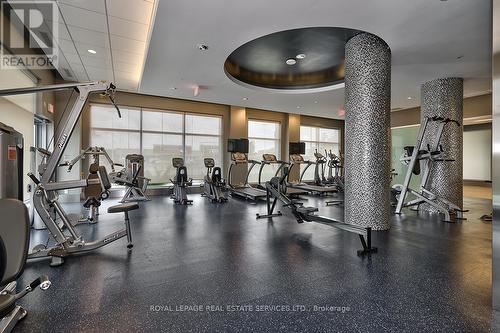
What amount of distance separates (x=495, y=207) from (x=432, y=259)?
50.3 inches

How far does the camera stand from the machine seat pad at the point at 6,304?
115 cm

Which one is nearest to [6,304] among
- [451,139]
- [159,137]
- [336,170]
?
[451,139]

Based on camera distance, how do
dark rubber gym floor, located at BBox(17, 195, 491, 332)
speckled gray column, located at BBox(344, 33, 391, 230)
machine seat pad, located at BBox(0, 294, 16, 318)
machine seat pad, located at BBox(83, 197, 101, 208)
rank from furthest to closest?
1. machine seat pad, located at BBox(83, 197, 101, 208)
2. speckled gray column, located at BBox(344, 33, 391, 230)
3. dark rubber gym floor, located at BBox(17, 195, 491, 332)
4. machine seat pad, located at BBox(0, 294, 16, 318)

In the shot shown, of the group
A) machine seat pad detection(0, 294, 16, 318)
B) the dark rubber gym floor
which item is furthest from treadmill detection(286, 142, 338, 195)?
machine seat pad detection(0, 294, 16, 318)

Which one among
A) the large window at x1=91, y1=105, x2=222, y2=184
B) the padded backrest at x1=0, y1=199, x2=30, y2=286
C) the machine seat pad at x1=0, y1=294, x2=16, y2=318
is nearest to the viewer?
the machine seat pad at x1=0, y1=294, x2=16, y2=318

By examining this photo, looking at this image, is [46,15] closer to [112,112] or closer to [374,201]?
[112,112]

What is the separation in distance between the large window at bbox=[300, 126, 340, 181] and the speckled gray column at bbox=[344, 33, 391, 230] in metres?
7.39

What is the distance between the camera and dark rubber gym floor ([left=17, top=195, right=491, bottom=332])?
69.8 inches

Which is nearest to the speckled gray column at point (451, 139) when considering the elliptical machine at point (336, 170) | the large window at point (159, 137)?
the elliptical machine at point (336, 170)

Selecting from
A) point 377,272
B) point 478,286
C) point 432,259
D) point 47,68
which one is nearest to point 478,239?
point 432,259

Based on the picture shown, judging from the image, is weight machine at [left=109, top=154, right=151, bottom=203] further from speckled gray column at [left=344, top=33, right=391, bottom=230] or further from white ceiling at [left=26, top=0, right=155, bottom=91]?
speckled gray column at [left=344, top=33, right=391, bottom=230]

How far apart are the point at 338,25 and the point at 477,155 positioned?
10.7 meters

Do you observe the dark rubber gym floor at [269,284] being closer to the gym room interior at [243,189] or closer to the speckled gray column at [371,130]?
the gym room interior at [243,189]

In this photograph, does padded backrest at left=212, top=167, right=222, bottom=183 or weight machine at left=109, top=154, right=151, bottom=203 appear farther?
padded backrest at left=212, top=167, right=222, bottom=183
